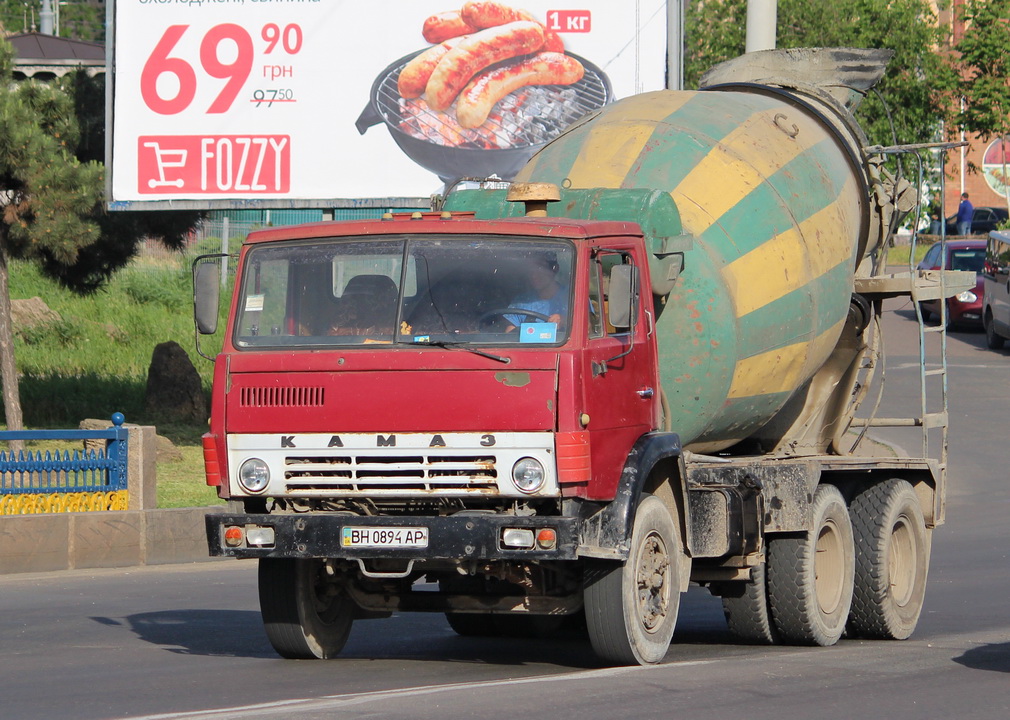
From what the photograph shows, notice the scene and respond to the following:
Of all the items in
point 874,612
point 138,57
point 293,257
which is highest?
point 138,57

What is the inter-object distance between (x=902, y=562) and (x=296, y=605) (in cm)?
480

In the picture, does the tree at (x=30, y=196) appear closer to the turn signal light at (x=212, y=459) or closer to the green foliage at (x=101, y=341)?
the green foliage at (x=101, y=341)

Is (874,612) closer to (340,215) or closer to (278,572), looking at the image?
(278,572)

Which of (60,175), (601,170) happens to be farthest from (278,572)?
(60,175)

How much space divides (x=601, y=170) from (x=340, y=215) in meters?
15.0

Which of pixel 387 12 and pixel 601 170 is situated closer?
pixel 601 170

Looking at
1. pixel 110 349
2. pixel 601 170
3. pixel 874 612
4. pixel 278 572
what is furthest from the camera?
pixel 110 349

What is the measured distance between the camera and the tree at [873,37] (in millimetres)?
43188

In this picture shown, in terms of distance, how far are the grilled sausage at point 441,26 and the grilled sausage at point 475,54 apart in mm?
201

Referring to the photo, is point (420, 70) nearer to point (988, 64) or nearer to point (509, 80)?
point (509, 80)

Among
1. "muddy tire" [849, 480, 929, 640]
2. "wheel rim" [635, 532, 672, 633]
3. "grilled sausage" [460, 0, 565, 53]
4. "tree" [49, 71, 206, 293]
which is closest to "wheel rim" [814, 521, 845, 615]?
"muddy tire" [849, 480, 929, 640]

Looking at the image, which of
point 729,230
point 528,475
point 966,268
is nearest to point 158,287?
point 966,268

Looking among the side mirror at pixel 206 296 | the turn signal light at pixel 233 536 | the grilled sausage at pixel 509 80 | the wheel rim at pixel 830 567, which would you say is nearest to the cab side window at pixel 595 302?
the side mirror at pixel 206 296

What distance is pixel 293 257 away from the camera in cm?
828
